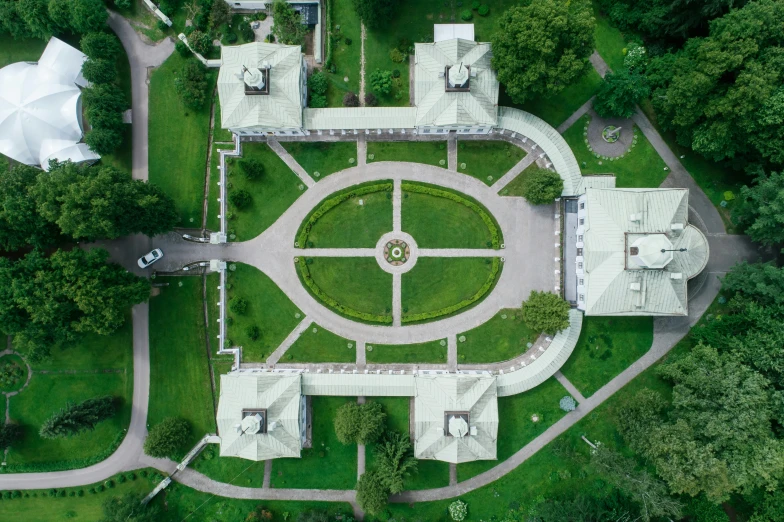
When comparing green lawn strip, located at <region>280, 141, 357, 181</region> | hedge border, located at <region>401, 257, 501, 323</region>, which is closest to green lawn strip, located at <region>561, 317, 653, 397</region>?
hedge border, located at <region>401, 257, 501, 323</region>

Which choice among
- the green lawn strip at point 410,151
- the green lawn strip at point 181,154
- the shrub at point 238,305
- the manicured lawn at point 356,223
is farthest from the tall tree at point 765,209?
the green lawn strip at point 181,154

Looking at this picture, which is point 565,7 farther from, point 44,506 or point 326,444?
point 44,506

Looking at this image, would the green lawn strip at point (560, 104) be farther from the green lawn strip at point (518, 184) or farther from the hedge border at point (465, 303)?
the hedge border at point (465, 303)

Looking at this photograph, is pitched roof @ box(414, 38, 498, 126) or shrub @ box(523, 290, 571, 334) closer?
pitched roof @ box(414, 38, 498, 126)

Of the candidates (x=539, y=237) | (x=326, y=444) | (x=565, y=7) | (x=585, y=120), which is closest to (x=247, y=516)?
(x=326, y=444)

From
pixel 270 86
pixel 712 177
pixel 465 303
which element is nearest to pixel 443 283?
pixel 465 303

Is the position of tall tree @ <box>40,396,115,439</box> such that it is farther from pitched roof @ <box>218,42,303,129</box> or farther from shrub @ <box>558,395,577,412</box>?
shrub @ <box>558,395,577,412</box>

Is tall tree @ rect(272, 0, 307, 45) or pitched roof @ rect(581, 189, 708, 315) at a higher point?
tall tree @ rect(272, 0, 307, 45)
